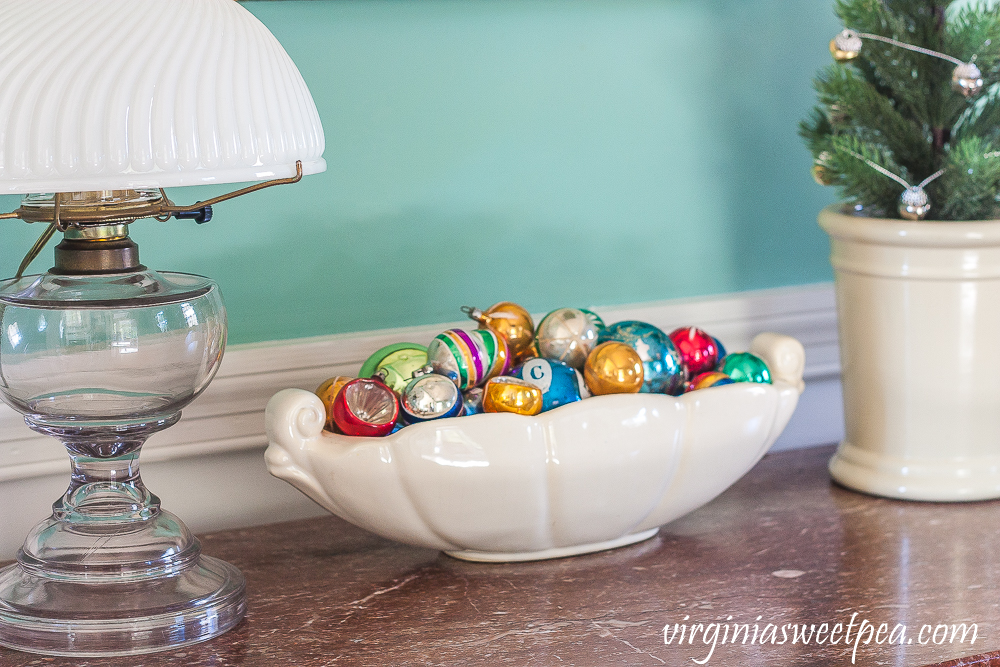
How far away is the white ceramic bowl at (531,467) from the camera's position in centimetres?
77

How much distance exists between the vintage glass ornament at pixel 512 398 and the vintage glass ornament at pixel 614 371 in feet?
0.19

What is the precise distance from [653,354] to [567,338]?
0.07 metres

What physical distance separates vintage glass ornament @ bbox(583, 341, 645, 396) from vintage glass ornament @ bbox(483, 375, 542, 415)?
0.06 meters

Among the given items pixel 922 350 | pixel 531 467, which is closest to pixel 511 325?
pixel 531 467

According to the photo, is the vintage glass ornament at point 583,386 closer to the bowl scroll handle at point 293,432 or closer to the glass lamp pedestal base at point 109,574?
the bowl scroll handle at point 293,432

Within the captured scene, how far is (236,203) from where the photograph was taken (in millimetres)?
945

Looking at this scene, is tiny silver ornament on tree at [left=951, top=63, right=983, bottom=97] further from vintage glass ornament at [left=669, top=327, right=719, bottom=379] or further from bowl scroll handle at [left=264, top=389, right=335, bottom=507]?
bowl scroll handle at [left=264, top=389, right=335, bottom=507]

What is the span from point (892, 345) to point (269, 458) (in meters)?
0.59

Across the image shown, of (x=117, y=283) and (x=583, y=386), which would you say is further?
(x=583, y=386)

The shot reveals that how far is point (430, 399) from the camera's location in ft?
2.60

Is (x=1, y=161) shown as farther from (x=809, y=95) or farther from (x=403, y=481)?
(x=809, y=95)

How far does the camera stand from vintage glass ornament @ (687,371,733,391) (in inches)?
34.9

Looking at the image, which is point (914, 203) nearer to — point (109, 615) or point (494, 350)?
point (494, 350)

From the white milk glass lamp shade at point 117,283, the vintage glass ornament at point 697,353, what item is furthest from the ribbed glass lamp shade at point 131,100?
the vintage glass ornament at point 697,353
